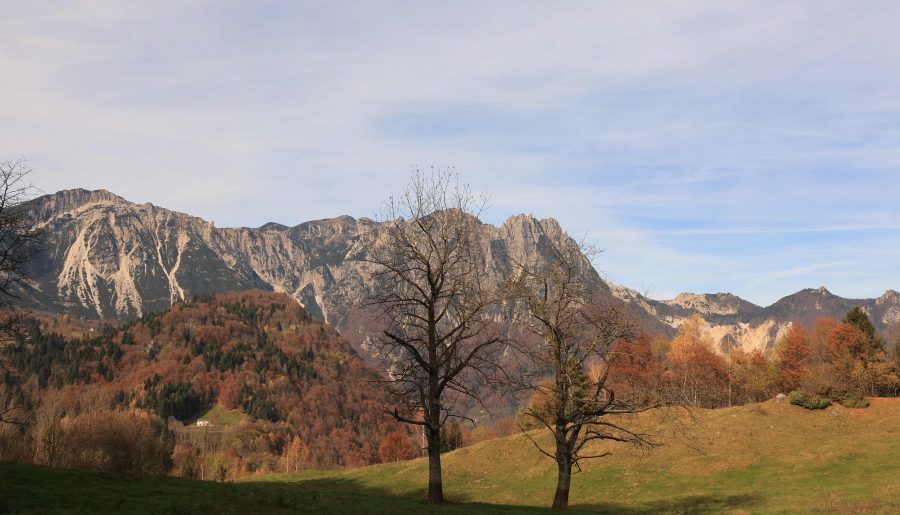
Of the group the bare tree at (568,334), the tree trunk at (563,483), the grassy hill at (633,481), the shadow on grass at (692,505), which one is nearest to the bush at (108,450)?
the grassy hill at (633,481)

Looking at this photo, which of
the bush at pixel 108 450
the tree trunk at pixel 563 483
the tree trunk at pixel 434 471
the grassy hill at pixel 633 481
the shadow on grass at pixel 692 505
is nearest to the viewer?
the grassy hill at pixel 633 481

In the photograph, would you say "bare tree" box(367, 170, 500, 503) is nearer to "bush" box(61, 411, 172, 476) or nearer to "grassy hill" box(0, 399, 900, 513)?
"grassy hill" box(0, 399, 900, 513)

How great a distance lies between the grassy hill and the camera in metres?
28.1

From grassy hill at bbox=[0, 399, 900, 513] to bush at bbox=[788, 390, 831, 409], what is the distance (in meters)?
0.99

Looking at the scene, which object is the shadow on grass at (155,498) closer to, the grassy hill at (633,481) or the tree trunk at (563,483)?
the grassy hill at (633,481)

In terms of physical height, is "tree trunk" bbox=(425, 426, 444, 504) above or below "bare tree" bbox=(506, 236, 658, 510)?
below

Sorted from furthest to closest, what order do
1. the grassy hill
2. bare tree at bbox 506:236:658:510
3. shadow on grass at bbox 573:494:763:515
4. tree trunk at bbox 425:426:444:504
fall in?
shadow on grass at bbox 573:494:763:515, bare tree at bbox 506:236:658:510, tree trunk at bbox 425:426:444:504, the grassy hill

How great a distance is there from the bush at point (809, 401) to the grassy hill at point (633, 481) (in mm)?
991

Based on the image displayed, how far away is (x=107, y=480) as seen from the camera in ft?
97.0

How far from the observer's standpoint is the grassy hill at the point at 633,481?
28.1 meters

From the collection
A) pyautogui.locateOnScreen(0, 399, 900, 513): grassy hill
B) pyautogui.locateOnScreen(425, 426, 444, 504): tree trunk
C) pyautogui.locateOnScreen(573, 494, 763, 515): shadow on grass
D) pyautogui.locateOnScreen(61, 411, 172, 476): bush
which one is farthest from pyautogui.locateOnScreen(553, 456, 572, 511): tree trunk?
pyautogui.locateOnScreen(61, 411, 172, 476): bush

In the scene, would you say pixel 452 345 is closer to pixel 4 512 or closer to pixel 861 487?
pixel 4 512

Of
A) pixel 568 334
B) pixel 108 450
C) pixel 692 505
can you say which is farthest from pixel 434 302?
pixel 108 450

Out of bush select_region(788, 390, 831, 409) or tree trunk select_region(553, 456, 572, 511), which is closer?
tree trunk select_region(553, 456, 572, 511)
